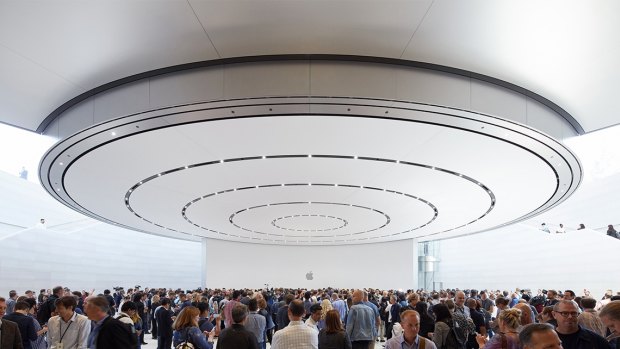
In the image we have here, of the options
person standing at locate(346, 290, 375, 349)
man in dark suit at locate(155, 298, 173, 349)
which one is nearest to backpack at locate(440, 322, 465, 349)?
person standing at locate(346, 290, 375, 349)

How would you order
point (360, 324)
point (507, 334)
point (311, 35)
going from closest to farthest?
point (507, 334) → point (311, 35) → point (360, 324)

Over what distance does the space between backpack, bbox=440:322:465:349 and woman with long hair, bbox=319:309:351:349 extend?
Answer: 70.9 inches

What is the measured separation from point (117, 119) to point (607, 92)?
963 cm

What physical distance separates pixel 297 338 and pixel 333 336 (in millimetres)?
642

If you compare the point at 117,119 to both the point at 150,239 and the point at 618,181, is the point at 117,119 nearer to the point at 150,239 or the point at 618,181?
the point at 618,181

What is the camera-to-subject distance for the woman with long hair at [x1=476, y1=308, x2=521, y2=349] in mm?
5160

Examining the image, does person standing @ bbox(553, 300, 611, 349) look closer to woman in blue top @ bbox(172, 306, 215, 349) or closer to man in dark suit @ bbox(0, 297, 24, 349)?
woman in blue top @ bbox(172, 306, 215, 349)

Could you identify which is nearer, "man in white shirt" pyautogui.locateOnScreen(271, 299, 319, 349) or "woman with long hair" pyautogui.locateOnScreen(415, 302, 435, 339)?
"man in white shirt" pyautogui.locateOnScreen(271, 299, 319, 349)

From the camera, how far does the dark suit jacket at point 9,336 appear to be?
5910mm

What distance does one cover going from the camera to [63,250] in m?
28.8

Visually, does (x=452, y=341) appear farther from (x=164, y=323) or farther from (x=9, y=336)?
(x=164, y=323)

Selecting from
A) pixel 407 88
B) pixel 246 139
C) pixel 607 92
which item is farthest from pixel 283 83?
pixel 607 92

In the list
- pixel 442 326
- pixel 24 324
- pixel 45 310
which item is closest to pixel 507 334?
pixel 442 326

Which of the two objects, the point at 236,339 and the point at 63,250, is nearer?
the point at 236,339
